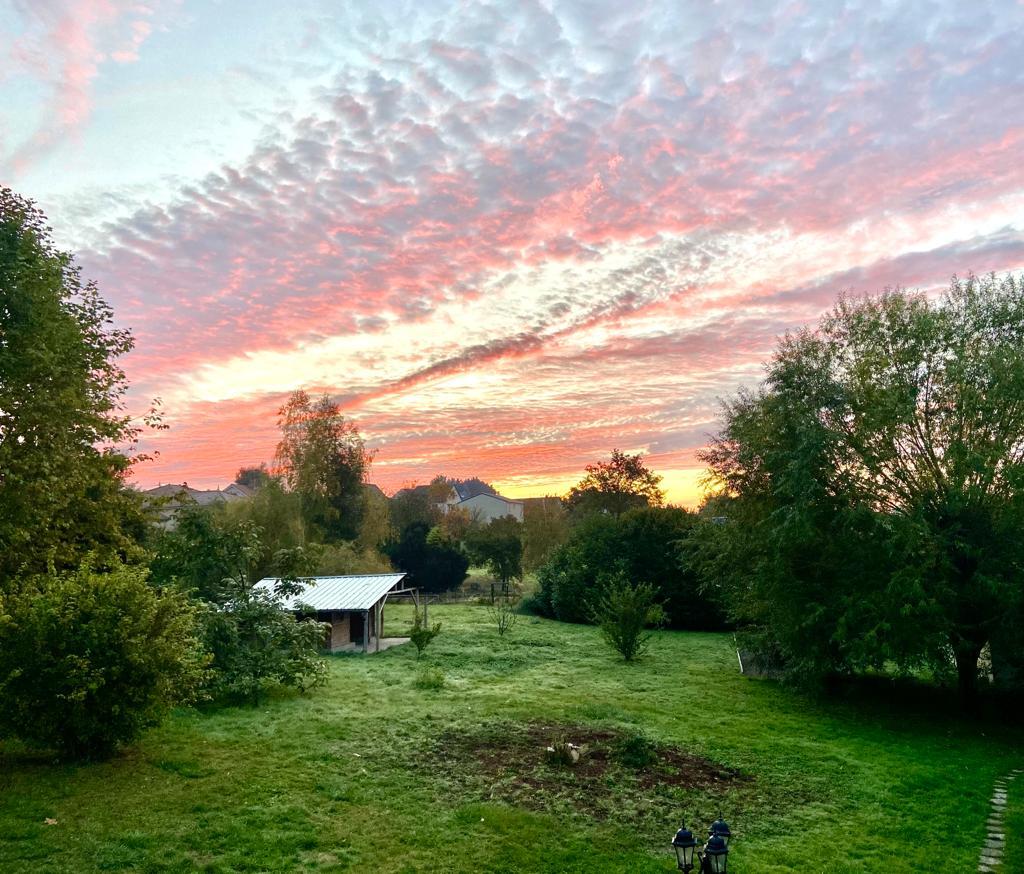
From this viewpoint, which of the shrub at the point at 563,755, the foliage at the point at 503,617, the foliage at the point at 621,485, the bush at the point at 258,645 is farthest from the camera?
the foliage at the point at 621,485

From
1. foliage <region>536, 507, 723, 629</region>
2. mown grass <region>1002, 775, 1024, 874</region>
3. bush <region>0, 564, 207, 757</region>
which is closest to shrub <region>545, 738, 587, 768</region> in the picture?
mown grass <region>1002, 775, 1024, 874</region>

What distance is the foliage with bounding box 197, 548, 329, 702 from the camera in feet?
53.5

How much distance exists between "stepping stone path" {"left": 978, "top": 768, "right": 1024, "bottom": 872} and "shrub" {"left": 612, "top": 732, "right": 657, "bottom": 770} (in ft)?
15.3

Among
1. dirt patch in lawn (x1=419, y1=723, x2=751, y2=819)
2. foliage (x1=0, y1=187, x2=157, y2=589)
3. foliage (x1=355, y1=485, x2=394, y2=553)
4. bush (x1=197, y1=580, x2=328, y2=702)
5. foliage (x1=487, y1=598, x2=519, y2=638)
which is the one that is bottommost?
foliage (x1=487, y1=598, x2=519, y2=638)

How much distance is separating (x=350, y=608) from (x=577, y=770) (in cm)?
1517

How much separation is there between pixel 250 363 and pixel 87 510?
27.2 feet

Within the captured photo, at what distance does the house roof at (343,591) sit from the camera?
81.5 feet

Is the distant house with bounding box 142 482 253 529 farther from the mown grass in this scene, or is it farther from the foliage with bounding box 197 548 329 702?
the mown grass

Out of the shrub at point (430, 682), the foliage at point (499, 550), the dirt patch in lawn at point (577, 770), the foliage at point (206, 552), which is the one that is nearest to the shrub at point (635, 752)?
the dirt patch in lawn at point (577, 770)

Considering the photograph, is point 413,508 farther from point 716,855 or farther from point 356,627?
point 716,855

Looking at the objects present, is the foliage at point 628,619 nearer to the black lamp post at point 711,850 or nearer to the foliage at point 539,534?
the black lamp post at point 711,850

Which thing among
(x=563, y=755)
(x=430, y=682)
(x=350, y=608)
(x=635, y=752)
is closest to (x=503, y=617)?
(x=350, y=608)

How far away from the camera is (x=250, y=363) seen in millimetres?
22891

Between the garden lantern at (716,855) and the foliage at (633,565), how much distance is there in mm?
27437
